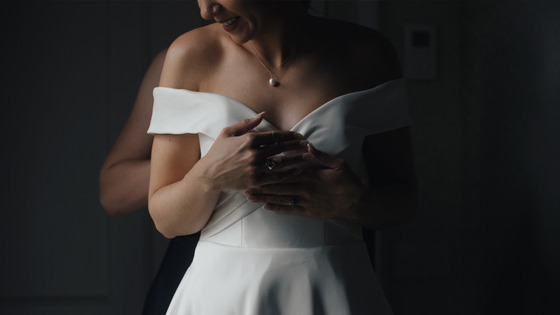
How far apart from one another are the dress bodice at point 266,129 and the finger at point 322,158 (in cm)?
5

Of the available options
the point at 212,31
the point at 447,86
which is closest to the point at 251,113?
the point at 212,31

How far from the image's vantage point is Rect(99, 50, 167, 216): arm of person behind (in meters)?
1.35

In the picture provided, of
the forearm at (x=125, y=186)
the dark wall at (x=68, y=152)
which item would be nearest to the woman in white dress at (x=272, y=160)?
the forearm at (x=125, y=186)

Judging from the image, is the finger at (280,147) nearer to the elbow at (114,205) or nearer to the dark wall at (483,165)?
the elbow at (114,205)

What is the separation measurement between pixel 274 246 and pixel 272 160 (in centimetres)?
17

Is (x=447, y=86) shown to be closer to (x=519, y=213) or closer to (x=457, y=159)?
(x=457, y=159)

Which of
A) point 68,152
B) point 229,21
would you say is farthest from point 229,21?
point 68,152

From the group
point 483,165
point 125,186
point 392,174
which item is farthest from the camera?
point 483,165

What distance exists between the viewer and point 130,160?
1.39 meters

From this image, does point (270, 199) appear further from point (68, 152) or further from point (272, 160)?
point (68, 152)

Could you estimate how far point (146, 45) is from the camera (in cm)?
186

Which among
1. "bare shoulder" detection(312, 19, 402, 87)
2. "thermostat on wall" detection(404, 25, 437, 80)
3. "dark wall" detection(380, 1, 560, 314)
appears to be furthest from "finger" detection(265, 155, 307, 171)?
"thermostat on wall" detection(404, 25, 437, 80)

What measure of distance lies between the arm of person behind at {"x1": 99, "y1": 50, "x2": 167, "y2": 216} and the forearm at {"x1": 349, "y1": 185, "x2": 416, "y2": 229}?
0.63 m

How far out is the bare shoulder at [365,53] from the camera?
3.22 feet
